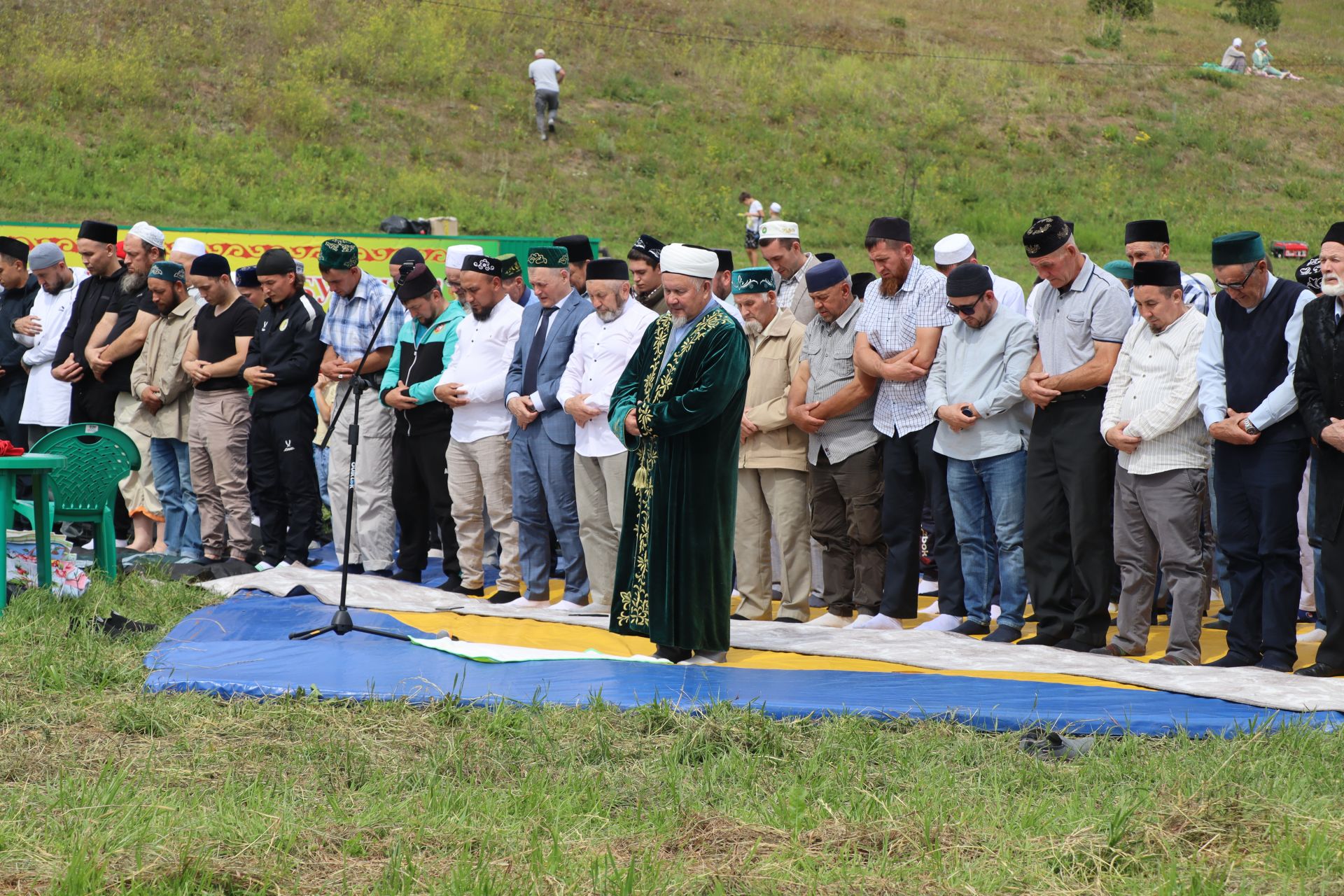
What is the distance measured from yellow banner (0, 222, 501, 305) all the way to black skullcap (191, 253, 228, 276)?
8.06 feet

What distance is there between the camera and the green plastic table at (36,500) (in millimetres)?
6883

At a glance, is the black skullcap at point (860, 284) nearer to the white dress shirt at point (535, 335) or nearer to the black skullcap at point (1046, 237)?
the white dress shirt at point (535, 335)

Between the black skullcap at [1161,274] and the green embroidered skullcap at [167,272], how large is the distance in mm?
6211

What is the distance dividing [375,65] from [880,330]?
22.5 m

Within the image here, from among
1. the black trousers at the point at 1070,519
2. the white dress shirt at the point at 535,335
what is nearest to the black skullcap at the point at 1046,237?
the black trousers at the point at 1070,519

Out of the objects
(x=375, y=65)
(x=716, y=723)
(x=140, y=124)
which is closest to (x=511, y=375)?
(x=716, y=723)

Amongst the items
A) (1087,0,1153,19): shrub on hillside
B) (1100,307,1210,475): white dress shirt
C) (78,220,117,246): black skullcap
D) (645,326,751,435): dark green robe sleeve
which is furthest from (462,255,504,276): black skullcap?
(1087,0,1153,19): shrub on hillside

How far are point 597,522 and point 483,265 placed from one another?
174 centimetres

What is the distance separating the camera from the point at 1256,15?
43.8 meters

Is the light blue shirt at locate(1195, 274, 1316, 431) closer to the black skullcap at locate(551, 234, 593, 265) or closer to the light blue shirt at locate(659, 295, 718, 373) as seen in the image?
the light blue shirt at locate(659, 295, 718, 373)

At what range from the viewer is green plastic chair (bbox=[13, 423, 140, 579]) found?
7934mm

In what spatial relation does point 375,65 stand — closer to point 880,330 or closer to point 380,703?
point 880,330

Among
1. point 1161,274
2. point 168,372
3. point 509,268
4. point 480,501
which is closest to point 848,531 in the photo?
point 1161,274

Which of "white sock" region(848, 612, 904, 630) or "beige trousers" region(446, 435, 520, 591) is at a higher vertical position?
"beige trousers" region(446, 435, 520, 591)
